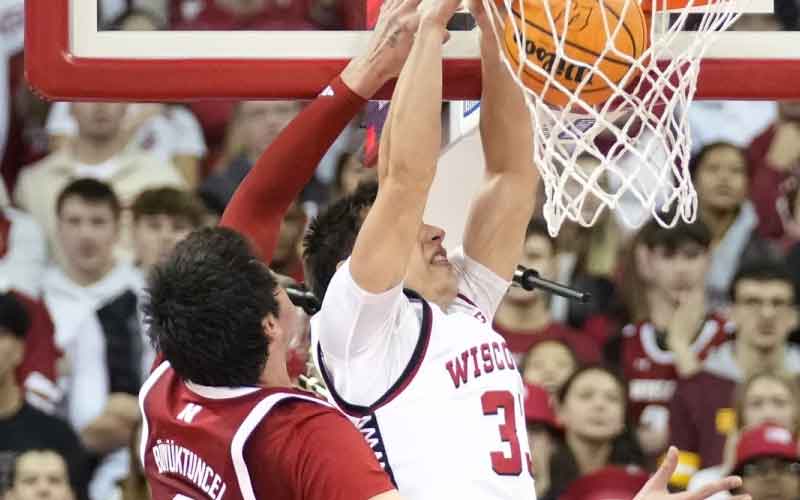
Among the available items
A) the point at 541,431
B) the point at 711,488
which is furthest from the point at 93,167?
the point at 711,488

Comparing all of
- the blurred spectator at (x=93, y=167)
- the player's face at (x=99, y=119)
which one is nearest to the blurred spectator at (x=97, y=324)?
the blurred spectator at (x=93, y=167)

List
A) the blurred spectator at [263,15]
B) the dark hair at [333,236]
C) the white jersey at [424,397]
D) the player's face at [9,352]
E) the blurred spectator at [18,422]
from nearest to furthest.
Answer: the white jersey at [424,397] → the dark hair at [333,236] → the blurred spectator at [263,15] → the blurred spectator at [18,422] → the player's face at [9,352]

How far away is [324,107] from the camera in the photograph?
354 cm

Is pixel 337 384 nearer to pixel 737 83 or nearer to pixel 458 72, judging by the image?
pixel 458 72

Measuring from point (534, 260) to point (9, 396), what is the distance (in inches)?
71.1

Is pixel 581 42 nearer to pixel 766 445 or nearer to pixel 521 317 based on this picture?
pixel 766 445

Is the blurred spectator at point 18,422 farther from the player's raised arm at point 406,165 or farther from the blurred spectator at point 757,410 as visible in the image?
the player's raised arm at point 406,165

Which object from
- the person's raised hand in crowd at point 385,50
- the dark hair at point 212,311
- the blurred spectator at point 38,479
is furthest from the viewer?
the blurred spectator at point 38,479

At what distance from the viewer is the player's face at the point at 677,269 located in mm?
5980

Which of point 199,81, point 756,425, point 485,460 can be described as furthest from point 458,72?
point 756,425

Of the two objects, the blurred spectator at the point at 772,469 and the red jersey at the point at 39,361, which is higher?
the red jersey at the point at 39,361

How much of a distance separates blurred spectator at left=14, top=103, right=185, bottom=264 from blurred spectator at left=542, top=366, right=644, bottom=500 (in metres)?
1.59

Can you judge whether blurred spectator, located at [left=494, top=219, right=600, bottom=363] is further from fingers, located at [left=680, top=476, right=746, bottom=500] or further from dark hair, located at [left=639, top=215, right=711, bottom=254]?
fingers, located at [left=680, top=476, right=746, bottom=500]

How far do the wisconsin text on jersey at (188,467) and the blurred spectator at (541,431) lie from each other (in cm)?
250
